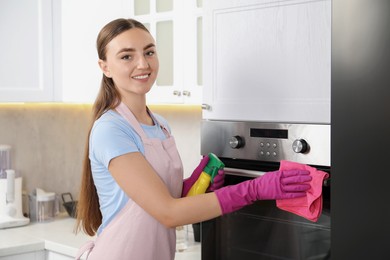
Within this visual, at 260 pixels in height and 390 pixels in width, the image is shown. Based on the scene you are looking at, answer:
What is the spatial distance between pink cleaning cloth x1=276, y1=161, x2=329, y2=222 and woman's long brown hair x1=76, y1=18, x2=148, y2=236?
1.82 feet

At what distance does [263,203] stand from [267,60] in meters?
0.39

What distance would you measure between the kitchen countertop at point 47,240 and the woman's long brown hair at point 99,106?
493mm

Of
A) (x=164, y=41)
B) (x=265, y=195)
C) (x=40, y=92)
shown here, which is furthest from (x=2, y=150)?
(x=265, y=195)

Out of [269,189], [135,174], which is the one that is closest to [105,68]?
[135,174]

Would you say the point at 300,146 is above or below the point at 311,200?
above

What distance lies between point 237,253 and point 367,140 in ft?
2.41

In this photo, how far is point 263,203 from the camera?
1.83 m

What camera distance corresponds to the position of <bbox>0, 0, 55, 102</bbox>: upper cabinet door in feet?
9.27

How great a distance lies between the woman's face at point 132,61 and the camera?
5.83ft

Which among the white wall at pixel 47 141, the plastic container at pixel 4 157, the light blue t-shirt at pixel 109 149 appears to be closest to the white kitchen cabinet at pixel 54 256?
the plastic container at pixel 4 157

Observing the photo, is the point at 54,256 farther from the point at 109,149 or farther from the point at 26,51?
the point at 109,149

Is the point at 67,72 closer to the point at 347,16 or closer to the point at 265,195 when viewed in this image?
the point at 265,195

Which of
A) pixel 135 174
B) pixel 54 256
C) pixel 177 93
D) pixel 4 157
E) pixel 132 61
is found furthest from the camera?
pixel 4 157

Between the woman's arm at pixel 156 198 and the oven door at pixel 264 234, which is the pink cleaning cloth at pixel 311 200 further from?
the woman's arm at pixel 156 198
